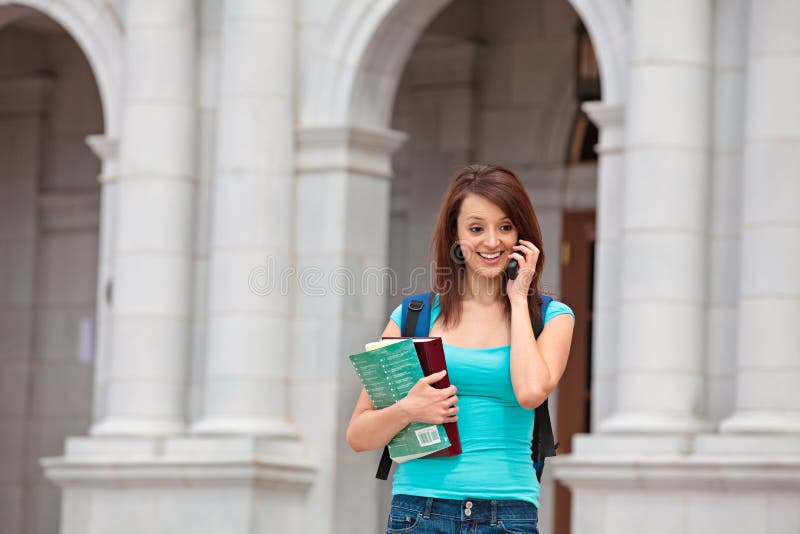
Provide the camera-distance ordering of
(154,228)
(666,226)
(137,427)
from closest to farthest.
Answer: (666,226) → (137,427) → (154,228)

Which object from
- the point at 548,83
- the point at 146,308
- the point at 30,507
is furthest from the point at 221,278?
the point at 30,507

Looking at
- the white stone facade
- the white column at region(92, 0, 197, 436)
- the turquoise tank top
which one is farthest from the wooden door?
the turquoise tank top

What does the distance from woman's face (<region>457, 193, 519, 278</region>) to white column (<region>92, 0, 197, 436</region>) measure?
Result: 28.5 ft

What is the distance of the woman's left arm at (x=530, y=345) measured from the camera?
14.3 feet

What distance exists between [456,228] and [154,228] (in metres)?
8.72

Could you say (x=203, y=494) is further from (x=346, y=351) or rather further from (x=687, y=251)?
(x=687, y=251)

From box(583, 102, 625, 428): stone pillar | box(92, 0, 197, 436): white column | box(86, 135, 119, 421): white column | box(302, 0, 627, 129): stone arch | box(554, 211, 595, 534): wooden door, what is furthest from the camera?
box(554, 211, 595, 534): wooden door

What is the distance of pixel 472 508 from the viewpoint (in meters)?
4.37

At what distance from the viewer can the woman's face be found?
180 inches

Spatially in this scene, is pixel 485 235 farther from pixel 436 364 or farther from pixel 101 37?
pixel 101 37

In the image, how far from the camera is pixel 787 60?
34.6 ft

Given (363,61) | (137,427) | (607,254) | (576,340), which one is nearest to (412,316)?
(607,254)

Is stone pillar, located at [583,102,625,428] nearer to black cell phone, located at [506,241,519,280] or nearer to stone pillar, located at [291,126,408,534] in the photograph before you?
stone pillar, located at [291,126,408,534]

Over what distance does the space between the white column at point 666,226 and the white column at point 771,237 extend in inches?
13.1
